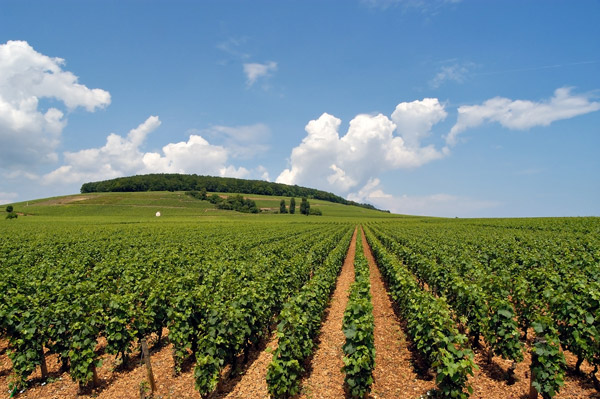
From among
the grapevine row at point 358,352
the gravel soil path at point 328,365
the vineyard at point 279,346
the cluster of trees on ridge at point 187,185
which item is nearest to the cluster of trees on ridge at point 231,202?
the cluster of trees on ridge at point 187,185

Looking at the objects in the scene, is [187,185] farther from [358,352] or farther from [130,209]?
[358,352]

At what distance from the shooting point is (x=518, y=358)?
8.17m

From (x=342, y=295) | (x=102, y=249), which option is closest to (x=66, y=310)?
(x=342, y=295)

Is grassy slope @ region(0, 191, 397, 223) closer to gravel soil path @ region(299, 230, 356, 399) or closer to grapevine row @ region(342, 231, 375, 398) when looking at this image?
gravel soil path @ region(299, 230, 356, 399)

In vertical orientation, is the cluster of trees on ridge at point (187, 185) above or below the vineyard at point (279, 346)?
above

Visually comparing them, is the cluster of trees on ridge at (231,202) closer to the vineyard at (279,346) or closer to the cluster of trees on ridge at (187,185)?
the cluster of trees on ridge at (187,185)

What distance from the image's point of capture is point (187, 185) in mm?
151875

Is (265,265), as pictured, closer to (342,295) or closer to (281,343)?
(342,295)

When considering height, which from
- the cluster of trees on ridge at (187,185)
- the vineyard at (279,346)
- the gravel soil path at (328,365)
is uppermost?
the cluster of trees on ridge at (187,185)

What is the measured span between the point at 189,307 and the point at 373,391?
5.70 meters

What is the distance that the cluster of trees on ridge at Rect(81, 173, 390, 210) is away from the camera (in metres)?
144

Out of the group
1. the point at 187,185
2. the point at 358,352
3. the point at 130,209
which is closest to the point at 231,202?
the point at 130,209

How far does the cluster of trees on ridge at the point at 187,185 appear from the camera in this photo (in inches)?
5655

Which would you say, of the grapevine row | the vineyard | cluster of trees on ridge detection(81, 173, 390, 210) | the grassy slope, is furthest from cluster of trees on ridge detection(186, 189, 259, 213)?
the grapevine row
